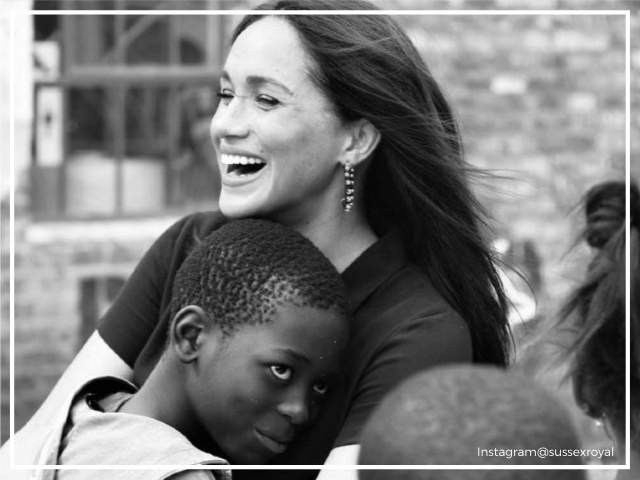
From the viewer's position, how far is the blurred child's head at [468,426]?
4.33 ft

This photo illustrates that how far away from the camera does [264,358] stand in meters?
2.08

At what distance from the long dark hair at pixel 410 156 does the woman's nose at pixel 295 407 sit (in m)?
0.36

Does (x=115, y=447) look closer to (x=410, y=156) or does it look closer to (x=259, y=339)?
(x=259, y=339)

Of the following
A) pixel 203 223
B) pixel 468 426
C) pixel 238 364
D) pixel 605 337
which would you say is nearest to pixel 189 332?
pixel 238 364

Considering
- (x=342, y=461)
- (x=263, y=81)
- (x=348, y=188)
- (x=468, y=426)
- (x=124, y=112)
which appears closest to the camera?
(x=468, y=426)

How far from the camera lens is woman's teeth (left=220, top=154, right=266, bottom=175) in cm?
228

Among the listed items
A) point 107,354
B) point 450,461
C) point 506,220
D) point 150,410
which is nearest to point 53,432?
point 150,410

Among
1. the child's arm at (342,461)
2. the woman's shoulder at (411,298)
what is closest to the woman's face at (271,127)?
the woman's shoulder at (411,298)

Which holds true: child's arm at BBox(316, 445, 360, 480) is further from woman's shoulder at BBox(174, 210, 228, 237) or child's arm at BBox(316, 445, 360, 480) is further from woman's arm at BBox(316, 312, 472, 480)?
woman's shoulder at BBox(174, 210, 228, 237)

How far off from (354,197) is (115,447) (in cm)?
66

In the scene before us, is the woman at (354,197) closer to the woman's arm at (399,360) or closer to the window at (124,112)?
the woman's arm at (399,360)

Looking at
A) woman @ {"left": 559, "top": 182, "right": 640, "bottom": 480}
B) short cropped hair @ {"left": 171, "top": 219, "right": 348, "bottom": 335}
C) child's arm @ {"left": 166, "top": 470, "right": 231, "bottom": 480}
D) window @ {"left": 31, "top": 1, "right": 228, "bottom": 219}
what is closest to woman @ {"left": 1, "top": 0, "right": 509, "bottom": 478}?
short cropped hair @ {"left": 171, "top": 219, "right": 348, "bottom": 335}

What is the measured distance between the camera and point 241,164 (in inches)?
90.1

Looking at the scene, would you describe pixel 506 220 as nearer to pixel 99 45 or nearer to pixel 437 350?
pixel 99 45
